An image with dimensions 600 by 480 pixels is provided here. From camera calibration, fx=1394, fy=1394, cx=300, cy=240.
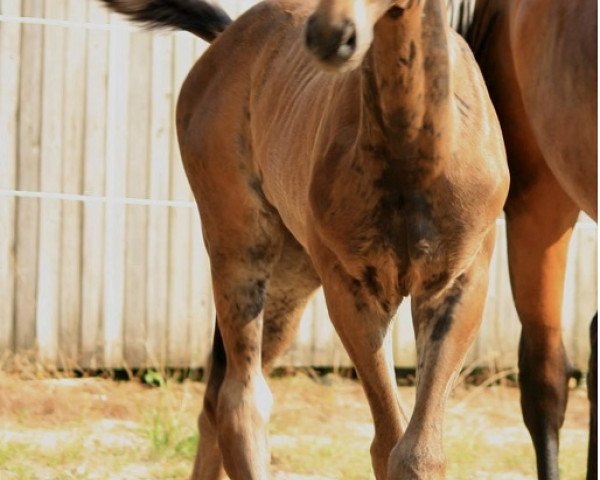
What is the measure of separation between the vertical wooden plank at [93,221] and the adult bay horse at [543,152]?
3.33 m

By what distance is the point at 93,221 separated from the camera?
788cm

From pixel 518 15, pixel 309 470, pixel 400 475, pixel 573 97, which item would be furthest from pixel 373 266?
pixel 309 470

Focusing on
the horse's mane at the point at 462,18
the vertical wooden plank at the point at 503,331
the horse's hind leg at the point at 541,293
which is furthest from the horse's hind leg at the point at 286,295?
the vertical wooden plank at the point at 503,331

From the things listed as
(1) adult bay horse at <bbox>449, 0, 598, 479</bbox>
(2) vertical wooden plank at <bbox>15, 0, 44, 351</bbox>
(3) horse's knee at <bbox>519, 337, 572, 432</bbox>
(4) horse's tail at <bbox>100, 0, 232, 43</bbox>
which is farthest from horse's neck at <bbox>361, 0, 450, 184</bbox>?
(2) vertical wooden plank at <bbox>15, 0, 44, 351</bbox>

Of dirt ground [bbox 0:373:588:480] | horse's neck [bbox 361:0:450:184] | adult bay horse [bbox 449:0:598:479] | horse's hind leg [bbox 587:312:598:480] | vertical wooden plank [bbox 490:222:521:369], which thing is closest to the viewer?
horse's neck [bbox 361:0:450:184]

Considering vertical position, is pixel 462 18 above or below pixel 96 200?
above

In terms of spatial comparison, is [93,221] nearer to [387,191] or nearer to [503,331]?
[503,331]

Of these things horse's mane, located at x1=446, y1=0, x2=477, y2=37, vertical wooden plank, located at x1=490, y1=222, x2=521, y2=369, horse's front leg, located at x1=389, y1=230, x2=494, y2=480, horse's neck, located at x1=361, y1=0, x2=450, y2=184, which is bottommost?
vertical wooden plank, located at x1=490, y1=222, x2=521, y2=369

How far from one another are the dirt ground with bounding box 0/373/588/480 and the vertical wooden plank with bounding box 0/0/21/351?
429 millimetres

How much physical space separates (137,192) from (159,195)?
13 cm

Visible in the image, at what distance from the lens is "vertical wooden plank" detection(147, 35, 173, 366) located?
26.0 feet

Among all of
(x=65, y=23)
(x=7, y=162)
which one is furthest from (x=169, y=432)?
(x=65, y=23)

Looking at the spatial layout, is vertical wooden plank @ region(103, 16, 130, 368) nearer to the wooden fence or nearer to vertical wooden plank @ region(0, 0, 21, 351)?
the wooden fence

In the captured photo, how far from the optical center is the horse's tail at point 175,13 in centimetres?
530
